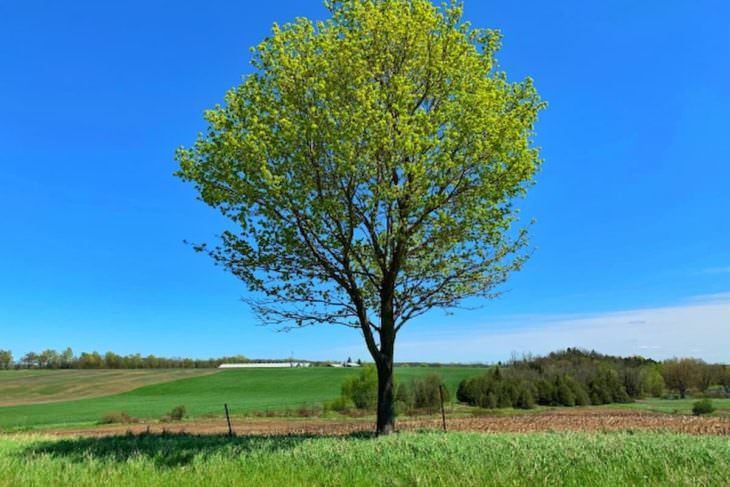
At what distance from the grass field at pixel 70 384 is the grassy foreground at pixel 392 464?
83.2 meters

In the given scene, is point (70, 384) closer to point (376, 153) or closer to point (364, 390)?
point (364, 390)

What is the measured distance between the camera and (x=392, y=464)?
33.8 ft

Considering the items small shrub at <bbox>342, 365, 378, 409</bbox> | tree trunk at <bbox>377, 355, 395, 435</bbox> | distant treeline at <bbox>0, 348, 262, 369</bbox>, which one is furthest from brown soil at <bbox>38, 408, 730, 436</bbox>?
distant treeline at <bbox>0, 348, 262, 369</bbox>

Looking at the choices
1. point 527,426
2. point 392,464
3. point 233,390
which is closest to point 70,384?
point 233,390

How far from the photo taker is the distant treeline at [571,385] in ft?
180

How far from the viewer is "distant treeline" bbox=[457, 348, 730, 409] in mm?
54750

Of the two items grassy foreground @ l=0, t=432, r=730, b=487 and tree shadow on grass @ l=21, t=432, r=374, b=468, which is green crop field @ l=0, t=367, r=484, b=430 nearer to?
tree shadow on grass @ l=21, t=432, r=374, b=468

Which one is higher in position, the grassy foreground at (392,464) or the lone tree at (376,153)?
the lone tree at (376,153)

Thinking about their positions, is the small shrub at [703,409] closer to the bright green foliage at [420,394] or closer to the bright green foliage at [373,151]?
the bright green foliage at [420,394]

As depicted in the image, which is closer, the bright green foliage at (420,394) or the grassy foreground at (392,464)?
the grassy foreground at (392,464)

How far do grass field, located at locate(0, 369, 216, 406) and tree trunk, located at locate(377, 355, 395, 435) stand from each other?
82546mm

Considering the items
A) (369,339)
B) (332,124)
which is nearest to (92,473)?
(369,339)

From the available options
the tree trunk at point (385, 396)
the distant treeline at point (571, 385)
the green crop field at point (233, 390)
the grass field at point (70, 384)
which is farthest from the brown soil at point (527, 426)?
the grass field at point (70, 384)

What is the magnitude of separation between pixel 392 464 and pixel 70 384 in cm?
10754
